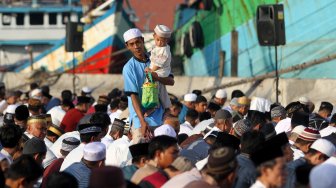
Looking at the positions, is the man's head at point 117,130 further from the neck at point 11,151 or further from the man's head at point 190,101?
the man's head at point 190,101

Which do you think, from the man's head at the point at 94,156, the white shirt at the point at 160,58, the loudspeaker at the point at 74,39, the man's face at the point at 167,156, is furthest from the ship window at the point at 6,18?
the man's face at the point at 167,156

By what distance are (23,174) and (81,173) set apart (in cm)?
181

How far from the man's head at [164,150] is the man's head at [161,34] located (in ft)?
6.91

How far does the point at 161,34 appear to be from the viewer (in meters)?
12.2

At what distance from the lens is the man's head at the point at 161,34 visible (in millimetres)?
12180

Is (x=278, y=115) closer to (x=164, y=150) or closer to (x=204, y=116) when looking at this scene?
(x=204, y=116)

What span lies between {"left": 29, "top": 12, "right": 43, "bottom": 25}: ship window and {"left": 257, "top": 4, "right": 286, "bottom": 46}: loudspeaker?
22.7 m

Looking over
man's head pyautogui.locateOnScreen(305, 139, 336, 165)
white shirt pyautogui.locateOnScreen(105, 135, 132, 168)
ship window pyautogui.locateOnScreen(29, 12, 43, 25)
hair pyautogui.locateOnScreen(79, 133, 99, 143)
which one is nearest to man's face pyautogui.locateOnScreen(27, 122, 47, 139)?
hair pyautogui.locateOnScreen(79, 133, 99, 143)

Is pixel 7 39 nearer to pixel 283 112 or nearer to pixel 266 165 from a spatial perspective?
pixel 283 112

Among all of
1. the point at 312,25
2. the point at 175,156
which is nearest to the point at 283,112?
the point at 175,156

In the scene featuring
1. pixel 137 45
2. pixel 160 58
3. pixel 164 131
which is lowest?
pixel 164 131

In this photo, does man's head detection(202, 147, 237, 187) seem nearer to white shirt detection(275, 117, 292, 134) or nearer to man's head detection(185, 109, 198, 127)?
white shirt detection(275, 117, 292, 134)

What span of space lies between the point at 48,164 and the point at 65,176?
4.24 meters

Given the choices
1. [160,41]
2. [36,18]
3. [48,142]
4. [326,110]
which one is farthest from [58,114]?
[36,18]
